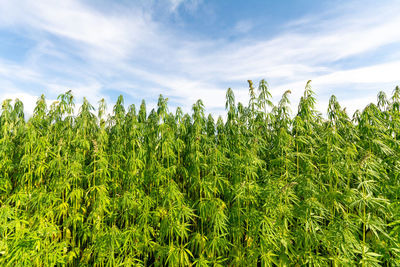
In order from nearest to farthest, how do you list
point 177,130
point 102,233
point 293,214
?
point 293,214, point 102,233, point 177,130

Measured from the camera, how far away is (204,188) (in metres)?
3.30

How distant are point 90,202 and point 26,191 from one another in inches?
39.8

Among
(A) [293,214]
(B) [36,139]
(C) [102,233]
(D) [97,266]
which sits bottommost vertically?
(D) [97,266]

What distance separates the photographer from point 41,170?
11.8 feet

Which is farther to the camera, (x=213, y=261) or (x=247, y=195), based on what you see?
(x=247, y=195)

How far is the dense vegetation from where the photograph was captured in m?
2.81

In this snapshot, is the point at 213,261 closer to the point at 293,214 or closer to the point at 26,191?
the point at 293,214

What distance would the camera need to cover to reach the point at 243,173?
345cm

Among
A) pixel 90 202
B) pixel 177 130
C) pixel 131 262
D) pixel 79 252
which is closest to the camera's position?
pixel 131 262

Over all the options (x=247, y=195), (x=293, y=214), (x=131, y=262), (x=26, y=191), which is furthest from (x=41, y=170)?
(x=293, y=214)

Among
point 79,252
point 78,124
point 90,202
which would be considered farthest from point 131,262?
point 78,124

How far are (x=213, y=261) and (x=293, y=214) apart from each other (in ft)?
4.16

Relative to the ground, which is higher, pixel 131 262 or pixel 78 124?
pixel 78 124

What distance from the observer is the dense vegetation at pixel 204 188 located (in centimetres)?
281
